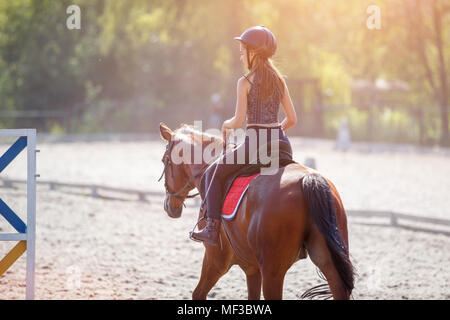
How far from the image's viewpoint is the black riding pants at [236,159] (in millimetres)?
4875

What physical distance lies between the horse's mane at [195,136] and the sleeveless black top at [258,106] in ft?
2.34

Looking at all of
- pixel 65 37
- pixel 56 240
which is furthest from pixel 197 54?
pixel 56 240

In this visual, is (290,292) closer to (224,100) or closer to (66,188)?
(66,188)

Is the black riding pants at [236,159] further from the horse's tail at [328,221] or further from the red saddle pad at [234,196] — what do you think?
the horse's tail at [328,221]

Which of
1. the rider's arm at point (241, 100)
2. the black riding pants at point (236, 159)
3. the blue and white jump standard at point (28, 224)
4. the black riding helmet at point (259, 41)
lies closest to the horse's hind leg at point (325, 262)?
the black riding pants at point (236, 159)

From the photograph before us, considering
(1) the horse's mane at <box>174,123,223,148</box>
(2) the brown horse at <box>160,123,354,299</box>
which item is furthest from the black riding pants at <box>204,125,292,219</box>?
(1) the horse's mane at <box>174,123,223,148</box>

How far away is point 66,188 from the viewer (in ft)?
47.2

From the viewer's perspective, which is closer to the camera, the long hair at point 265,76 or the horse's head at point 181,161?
the long hair at point 265,76

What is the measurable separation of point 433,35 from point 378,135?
17.5ft

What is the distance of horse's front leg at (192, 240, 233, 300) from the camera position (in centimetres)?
513

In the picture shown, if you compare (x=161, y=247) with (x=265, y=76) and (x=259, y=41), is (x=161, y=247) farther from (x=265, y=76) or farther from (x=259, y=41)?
(x=259, y=41)

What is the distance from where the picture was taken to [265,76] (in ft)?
16.1

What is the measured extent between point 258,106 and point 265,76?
25 centimetres

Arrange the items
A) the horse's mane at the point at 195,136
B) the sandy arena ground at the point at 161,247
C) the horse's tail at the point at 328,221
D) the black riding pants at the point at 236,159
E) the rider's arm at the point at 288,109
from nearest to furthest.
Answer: the horse's tail at the point at 328,221 < the black riding pants at the point at 236,159 < the rider's arm at the point at 288,109 < the horse's mane at the point at 195,136 < the sandy arena ground at the point at 161,247
